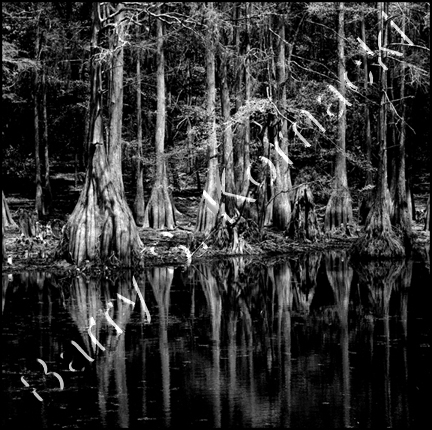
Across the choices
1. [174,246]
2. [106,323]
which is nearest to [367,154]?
[174,246]

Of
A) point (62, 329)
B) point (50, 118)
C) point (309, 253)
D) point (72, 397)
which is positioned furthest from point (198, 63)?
point (72, 397)

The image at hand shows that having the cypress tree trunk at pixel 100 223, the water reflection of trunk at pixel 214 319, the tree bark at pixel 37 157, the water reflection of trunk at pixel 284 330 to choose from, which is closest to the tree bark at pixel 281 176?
the water reflection of trunk at pixel 284 330

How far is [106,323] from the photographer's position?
14.1 metres

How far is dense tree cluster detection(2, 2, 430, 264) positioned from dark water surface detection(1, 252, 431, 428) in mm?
3685

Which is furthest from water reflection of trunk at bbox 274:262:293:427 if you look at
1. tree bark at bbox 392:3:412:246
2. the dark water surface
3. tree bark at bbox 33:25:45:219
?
tree bark at bbox 33:25:45:219

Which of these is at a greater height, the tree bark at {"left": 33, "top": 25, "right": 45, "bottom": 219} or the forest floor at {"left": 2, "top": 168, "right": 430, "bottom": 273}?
the tree bark at {"left": 33, "top": 25, "right": 45, "bottom": 219}

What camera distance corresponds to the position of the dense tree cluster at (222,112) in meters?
22.1

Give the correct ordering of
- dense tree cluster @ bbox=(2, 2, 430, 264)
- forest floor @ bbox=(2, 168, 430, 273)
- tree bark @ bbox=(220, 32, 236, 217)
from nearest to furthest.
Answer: forest floor @ bbox=(2, 168, 430, 273)
dense tree cluster @ bbox=(2, 2, 430, 264)
tree bark @ bbox=(220, 32, 236, 217)

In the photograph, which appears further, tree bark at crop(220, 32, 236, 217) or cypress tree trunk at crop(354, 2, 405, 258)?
tree bark at crop(220, 32, 236, 217)

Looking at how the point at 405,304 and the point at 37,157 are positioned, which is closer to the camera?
the point at 405,304

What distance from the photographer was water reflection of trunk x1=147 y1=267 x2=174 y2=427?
964 centimetres

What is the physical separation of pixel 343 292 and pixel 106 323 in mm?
5233

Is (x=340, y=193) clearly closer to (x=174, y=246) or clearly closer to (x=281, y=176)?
(x=281, y=176)

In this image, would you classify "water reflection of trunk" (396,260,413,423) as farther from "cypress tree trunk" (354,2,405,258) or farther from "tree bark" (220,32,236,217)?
"tree bark" (220,32,236,217)
